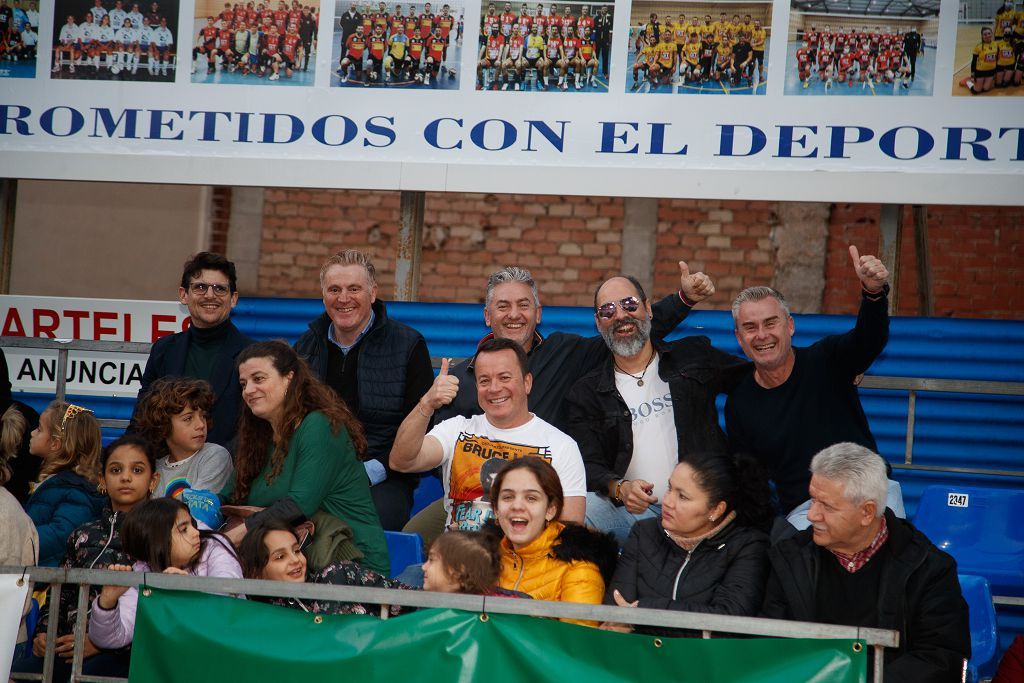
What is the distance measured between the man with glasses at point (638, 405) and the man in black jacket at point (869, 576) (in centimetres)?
91

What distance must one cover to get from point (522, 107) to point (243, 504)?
7.98 feet

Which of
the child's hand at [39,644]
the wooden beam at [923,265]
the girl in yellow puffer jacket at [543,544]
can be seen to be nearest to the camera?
the girl in yellow puffer jacket at [543,544]

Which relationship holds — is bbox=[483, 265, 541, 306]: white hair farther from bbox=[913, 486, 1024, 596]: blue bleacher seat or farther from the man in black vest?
bbox=[913, 486, 1024, 596]: blue bleacher seat

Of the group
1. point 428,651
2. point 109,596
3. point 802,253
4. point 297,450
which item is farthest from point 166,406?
point 802,253

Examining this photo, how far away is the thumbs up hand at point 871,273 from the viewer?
3967mm

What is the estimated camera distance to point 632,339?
170 inches

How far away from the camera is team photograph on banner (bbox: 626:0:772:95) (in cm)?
523

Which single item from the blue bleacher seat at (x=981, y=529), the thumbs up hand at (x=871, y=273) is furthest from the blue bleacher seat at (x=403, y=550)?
the blue bleacher seat at (x=981, y=529)

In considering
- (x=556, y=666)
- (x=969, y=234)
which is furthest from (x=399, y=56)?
(x=969, y=234)

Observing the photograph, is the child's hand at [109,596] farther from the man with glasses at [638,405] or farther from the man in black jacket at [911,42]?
the man in black jacket at [911,42]

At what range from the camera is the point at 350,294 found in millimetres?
4711

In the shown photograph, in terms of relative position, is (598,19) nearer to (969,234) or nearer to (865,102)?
(865,102)

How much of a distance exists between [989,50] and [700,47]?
127cm

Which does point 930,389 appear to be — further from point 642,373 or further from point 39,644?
point 39,644
